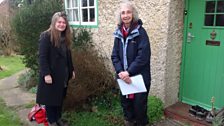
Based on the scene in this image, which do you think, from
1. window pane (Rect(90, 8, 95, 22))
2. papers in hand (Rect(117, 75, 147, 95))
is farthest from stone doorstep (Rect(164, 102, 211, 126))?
window pane (Rect(90, 8, 95, 22))

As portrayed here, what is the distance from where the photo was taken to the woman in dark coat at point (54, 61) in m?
3.78

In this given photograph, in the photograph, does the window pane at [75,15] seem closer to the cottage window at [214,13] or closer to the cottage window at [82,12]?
the cottage window at [82,12]

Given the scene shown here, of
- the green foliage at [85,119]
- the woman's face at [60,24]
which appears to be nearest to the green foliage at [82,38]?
the green foliage at [85,119]

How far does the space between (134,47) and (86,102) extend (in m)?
2.12

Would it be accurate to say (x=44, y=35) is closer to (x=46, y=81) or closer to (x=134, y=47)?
(x=46, y=81)

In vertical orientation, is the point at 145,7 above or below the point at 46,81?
above

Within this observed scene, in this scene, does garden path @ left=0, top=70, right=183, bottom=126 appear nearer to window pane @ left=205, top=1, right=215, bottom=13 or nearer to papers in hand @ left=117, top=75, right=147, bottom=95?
papers in hand @ left=117, top=75, right=147, bottom=95

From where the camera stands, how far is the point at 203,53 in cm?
451

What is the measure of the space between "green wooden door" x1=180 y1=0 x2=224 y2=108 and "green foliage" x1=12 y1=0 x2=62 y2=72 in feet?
12.5

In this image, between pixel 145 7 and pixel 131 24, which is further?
pixel 145 7

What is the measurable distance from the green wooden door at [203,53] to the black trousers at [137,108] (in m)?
1.38

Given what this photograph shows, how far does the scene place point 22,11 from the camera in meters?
6.82

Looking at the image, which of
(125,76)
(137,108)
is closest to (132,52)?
(125,76)

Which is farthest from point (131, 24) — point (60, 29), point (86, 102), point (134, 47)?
point (86, 102)
